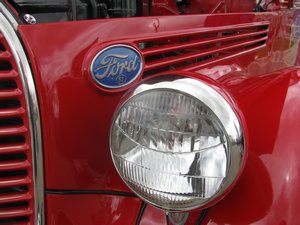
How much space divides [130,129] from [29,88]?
35 centimetres

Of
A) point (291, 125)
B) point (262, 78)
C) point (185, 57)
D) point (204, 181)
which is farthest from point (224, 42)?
point (204, 181)

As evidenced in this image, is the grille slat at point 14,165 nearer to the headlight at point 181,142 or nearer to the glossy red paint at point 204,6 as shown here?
the headlight at point 181,142

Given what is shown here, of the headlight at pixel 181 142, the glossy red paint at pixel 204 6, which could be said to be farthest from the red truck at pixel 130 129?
the glossy red paint at pixel 204 6

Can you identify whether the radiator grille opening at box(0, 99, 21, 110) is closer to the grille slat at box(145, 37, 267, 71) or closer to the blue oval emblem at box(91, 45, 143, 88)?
the blue oval emblem at box(91, 45, 143, 88)

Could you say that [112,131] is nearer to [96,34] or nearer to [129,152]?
[129,152]

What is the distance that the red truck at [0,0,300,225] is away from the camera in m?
1.07

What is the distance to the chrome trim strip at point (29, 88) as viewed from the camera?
4.09 feet

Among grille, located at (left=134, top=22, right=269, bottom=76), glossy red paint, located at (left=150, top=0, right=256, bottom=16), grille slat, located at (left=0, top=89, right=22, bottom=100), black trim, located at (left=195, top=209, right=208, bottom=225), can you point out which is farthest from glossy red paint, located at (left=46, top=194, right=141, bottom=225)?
glossy red paint, located at (left=150, top=0, right=256, bottom=16)

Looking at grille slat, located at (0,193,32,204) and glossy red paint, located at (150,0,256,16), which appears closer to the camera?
grille slat, located at (0,193,32,204)

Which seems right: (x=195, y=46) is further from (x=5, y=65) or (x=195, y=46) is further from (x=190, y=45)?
(x=5, y=65)

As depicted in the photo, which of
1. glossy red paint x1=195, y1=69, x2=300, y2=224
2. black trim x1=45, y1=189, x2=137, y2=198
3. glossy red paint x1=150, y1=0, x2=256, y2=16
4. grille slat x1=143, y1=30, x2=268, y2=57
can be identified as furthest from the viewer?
glossy red paint x1=150, y1=0, x2=256, y2=16

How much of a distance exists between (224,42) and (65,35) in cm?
96

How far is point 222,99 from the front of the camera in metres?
1.07

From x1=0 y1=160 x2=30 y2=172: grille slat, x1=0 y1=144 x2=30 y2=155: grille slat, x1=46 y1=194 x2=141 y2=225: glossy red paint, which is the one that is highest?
x1=0 y1=144 x2=30 y2=155: grille slat
